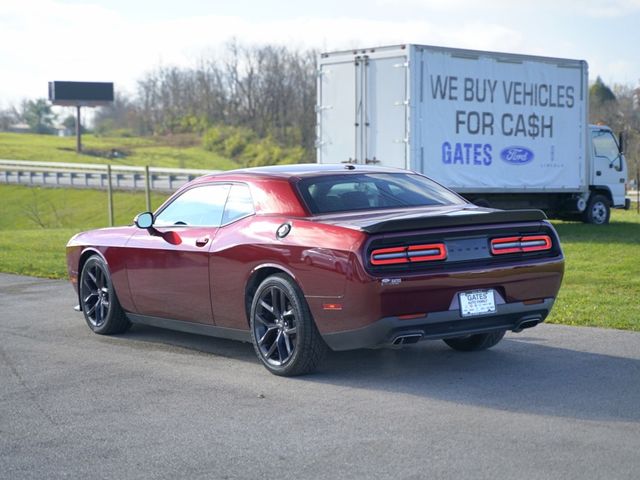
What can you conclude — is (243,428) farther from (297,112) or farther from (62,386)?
(297,112)

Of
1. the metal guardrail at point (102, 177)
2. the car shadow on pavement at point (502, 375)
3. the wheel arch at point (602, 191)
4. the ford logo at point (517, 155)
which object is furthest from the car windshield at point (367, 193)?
the metal guardrail at point (102, 177)

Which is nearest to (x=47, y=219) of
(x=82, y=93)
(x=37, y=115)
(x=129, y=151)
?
(x=129, y=151)

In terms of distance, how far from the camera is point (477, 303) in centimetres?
736

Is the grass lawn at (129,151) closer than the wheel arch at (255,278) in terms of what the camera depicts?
No

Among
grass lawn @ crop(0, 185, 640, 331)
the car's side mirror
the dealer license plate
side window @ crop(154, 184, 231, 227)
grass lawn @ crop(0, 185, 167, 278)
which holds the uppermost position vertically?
side window @ crop(154, 184, 231, 227)

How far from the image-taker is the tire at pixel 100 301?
31.7 ft

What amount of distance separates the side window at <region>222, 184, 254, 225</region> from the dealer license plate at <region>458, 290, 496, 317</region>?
1.83 metres

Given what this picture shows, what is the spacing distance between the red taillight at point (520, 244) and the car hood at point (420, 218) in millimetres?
127

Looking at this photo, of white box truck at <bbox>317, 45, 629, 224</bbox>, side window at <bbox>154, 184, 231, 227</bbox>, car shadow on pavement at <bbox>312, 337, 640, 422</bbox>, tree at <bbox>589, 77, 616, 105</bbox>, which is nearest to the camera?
car shadow on pavement at <bbox>312, 337, 640, 422</bbox>

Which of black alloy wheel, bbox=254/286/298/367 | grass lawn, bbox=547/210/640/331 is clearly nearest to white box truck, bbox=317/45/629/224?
grass lawn, bbox=547/210/640/331

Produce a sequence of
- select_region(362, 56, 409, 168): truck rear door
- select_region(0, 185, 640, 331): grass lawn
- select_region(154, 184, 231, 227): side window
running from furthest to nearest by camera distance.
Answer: select_region(362, 56, 409, 168): truck rear door
select_region(0, 185, 640, 331): grass lawn
select_region(154, 184, 231, 227): side window

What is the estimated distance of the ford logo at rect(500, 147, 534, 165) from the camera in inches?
866

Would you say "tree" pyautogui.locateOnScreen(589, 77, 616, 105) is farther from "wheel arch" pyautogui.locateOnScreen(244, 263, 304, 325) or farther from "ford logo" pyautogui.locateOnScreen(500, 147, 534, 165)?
"wheel arch" pyautogui.locateOnScreen(244, 263, 304, 325)

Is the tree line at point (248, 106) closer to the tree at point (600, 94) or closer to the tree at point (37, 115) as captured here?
the tree at point (600, 94)
